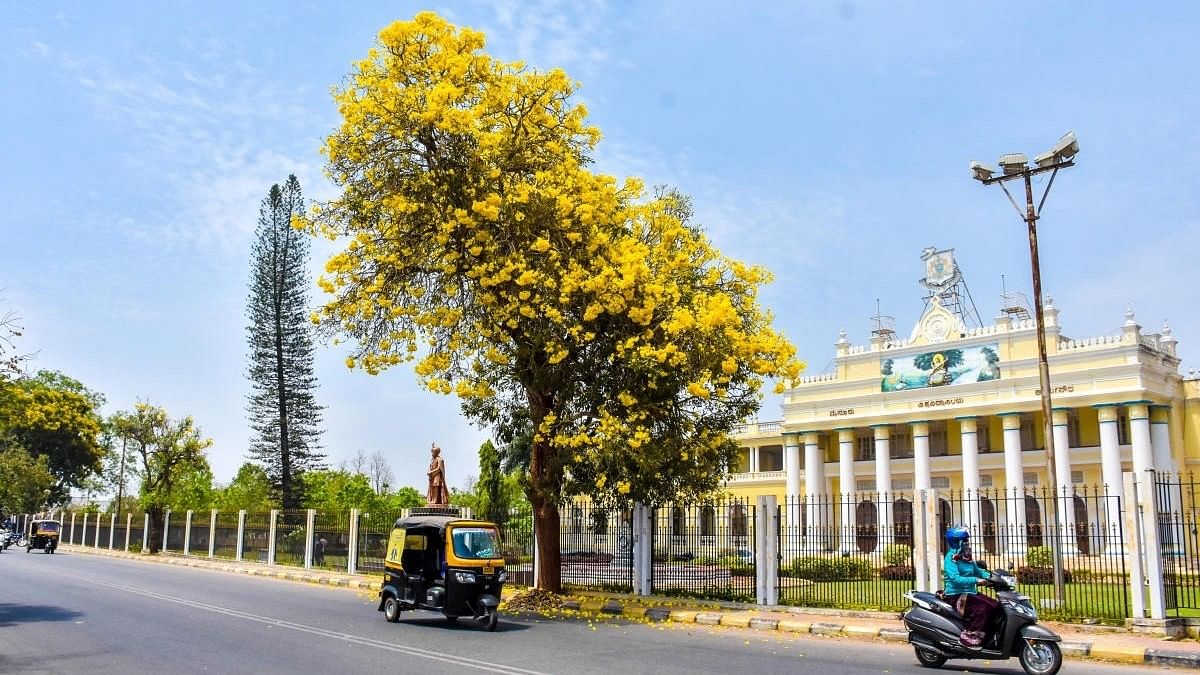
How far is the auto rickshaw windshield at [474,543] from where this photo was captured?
46.8 feet

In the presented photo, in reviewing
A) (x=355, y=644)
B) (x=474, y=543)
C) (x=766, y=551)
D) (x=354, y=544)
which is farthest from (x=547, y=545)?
(x=354, y=544)

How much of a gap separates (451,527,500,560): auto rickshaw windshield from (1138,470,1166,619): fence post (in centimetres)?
957

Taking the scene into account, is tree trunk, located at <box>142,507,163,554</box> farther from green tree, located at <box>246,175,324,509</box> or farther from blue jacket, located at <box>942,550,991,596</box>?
blue jacket, located at <box>942,550,991,596</box>

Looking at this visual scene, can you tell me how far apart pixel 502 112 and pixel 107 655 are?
10.7 m

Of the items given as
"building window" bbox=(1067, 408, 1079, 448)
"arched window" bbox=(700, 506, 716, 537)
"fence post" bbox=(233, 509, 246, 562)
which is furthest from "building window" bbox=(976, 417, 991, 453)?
"fence post" bbox=(233, 509, 246, 562)

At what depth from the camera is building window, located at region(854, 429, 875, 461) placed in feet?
155

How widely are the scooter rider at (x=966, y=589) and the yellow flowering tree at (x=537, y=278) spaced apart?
581cm

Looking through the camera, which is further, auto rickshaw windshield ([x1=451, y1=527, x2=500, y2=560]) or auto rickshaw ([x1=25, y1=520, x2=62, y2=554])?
auto rickshaw ([x1=25, y1=520, x2=62, y2=554])

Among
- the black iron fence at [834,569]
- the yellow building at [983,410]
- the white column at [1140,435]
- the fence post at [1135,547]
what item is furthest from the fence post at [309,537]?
the white column at [1140,435]

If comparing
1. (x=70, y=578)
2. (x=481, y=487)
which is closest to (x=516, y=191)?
(x=70, y=578)

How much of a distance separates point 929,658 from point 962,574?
3.63 feet

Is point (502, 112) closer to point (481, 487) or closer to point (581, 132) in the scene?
point (581, 132)

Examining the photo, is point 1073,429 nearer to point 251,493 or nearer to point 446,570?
point 446,570

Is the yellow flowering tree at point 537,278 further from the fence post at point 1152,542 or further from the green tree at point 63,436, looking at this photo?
the green tree at point 63,436
